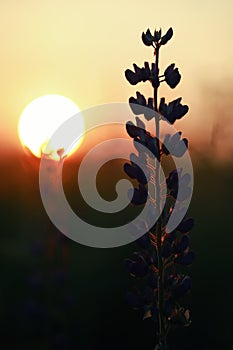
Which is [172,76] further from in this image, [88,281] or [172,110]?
[88,281]

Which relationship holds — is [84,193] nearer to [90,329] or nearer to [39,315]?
[90,329]

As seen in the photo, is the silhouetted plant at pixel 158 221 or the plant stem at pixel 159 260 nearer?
the plant stem at pixel 159 260

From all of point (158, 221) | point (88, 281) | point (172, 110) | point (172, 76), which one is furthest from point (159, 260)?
point (88, 281)

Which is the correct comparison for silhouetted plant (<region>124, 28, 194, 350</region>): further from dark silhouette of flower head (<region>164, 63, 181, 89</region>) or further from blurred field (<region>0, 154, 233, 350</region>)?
blurred field (<region>0, 154, 233, 350</region>)

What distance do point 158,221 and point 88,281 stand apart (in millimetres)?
4932

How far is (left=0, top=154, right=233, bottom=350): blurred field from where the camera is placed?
438 cm

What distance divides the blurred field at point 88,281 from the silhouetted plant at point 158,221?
3.24 ft

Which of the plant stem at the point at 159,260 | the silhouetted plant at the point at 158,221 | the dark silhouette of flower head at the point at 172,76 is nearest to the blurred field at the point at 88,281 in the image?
the silhouetted plant at the point at 158,221

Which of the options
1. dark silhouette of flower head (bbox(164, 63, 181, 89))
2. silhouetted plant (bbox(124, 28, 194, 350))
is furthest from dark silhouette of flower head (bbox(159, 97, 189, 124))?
dark silhouette of flower head (bbox(164, 63, 181, 89))

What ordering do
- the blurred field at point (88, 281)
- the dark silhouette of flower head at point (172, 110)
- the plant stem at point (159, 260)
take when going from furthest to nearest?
1. the blurred field at point (88, 281)
2. the dark silhouette of flower head at point (172, 110)
3. the plant stem at point (159, 260)

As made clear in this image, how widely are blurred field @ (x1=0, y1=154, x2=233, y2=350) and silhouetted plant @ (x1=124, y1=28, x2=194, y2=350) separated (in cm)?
99

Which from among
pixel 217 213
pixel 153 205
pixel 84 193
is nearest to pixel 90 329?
pixel 84 193

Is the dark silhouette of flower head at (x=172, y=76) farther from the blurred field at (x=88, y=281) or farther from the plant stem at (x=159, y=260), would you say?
the blurred field at (x=88, y=281)

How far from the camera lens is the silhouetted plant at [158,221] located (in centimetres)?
317
